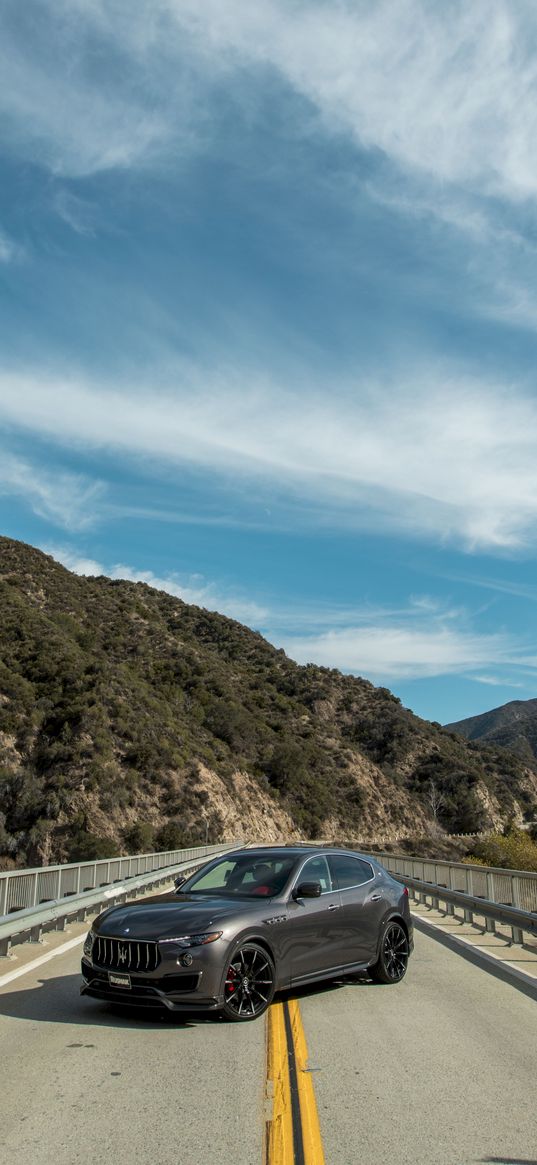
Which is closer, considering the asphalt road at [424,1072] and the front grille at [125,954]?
the asphalt road at [424,1072]

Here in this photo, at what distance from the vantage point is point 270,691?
9556 centimetres

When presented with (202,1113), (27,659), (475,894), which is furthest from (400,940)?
(27,659)

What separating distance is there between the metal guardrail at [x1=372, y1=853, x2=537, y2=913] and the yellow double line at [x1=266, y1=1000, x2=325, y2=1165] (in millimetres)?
7519

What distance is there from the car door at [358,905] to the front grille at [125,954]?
2397 mm

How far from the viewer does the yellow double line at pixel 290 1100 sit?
4.83m

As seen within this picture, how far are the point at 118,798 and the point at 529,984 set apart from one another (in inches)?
1744

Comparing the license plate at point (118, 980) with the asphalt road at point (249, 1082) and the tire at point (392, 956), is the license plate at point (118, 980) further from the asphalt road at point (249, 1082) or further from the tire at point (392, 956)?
the tire at point (392, 956)

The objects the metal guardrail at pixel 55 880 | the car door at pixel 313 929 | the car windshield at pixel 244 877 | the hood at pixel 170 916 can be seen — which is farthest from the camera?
the metal guardrail at pixel 55 880

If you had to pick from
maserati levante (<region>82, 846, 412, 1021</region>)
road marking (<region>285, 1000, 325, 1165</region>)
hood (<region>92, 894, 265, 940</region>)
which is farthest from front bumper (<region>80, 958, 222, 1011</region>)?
road marking (<region>285, 1000, 325, 1165</region>)

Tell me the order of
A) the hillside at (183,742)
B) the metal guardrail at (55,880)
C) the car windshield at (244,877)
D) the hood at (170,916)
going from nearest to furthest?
the hood at (170,916) < the car windshield at (244,877) < the metal guardrail at (55,880) < the hillside at (183,742)

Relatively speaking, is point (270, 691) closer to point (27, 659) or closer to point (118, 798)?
point (27, 659)

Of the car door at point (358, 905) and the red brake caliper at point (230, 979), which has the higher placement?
the car door at point (358, 905)

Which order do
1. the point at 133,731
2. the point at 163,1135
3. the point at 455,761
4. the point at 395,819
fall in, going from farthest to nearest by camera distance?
the point at 455,761, the point at 395,819, the point at 133,731, the point at 163,1135

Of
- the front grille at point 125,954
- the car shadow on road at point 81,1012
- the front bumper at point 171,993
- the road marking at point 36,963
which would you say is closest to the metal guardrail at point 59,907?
the road marking at point 36,963
